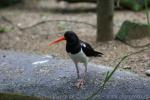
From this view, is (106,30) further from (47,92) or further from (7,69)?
(47,92)

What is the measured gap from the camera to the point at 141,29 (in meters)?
7.57

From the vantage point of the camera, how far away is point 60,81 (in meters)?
5.41

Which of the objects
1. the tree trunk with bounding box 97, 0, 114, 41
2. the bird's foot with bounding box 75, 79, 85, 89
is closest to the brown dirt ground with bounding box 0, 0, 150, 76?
the tree trunk with bounding box 97, 0, 114, 41

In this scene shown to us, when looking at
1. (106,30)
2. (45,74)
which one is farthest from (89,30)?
(45,74)

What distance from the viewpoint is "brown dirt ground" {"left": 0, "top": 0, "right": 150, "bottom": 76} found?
263 inches

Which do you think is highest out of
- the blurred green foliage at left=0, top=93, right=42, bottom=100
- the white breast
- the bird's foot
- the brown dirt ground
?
the white breast

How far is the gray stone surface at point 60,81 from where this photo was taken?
4.98 m

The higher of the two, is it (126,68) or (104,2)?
(104,2)

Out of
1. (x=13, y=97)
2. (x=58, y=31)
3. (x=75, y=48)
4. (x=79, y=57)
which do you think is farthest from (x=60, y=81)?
(x=58, y=31)

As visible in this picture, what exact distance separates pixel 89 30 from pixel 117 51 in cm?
183

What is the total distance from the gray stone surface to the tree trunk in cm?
138

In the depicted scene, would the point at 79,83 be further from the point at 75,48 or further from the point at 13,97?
the point at 13,97

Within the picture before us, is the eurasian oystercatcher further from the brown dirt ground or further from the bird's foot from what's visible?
the brown dirt ground

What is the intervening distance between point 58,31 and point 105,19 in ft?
5.06
